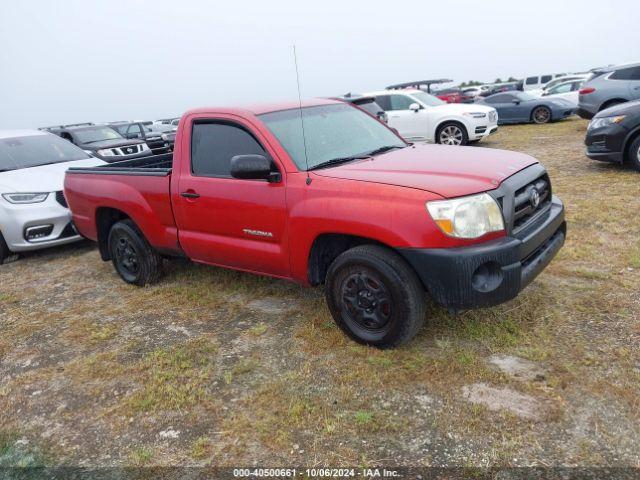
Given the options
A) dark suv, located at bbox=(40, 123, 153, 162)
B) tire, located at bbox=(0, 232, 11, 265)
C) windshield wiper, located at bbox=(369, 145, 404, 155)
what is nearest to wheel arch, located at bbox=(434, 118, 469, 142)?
dark suv, located at bbox=(40, 123, 153, 162)

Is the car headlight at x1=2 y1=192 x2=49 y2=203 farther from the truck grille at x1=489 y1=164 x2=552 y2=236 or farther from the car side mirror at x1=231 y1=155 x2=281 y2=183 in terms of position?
the truck grille at x1=489 y1=164 x2=552 y2=236

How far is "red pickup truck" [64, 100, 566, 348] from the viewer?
307 cm

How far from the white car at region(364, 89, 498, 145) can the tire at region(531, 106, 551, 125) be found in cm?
496

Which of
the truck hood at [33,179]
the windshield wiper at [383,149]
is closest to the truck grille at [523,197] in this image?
the windshield wiper at [383,149]

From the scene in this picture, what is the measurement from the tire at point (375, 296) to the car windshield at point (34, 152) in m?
5.79

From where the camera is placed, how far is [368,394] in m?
3.06

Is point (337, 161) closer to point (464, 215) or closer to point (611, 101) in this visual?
point (464, 215)

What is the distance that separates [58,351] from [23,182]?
352 cm

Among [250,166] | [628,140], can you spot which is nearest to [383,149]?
[250,166]

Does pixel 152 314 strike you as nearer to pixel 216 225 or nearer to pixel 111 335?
Answer: pixel 111 335

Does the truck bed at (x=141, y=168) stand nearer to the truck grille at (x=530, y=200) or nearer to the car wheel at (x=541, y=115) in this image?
the truck grille at (x=530, y=200)

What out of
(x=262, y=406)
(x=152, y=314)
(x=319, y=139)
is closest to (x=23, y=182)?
(x=152, y=314)

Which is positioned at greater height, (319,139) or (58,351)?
(319,139)

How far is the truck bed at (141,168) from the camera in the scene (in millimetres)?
4617
